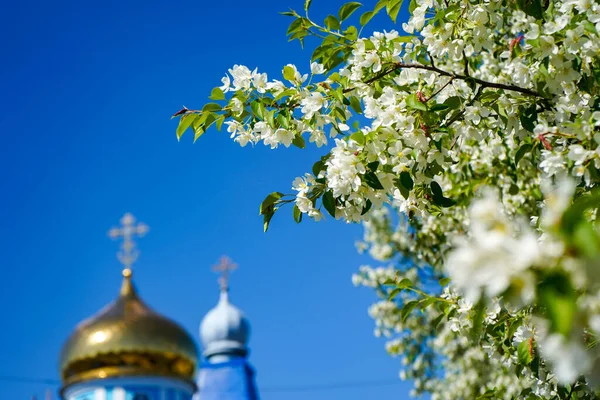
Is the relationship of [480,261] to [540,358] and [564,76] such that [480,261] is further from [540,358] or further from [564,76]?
[540,358]

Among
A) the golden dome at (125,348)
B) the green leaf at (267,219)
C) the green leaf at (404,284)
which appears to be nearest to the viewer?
the green leaf at (267,219)

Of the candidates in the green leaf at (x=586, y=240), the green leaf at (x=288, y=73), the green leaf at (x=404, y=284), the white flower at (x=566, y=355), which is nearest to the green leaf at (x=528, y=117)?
the green leaf at (x=404, y=284)

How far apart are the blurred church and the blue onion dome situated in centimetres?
8

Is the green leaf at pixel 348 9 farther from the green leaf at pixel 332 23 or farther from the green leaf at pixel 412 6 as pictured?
the green leaf at pixel 412 6

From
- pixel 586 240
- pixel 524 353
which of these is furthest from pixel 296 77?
pixel 586 240

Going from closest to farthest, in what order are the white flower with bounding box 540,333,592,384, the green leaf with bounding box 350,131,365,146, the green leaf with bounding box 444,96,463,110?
the white flower with bounding box 540,333,592,384 < the green leaf with bounding box 350,131,365,146 < the green leaf with bounding box 444,96,463,110

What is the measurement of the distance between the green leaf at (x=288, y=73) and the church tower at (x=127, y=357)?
18.4 meters

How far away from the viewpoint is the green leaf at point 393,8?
11.1 ft

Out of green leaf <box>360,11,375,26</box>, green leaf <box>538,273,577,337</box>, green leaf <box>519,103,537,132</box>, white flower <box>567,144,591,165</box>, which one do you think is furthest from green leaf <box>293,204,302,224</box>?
green leaf <box>538,273,577,337</box>

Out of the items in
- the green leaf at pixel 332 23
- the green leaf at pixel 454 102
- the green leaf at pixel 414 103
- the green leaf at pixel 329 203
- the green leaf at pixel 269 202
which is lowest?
the green leaf at pixel 329 203

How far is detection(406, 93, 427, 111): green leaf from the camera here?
305 cm

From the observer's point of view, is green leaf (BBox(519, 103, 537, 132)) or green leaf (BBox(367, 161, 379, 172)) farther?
green leaf (BBox(519, 103, 537, 132))

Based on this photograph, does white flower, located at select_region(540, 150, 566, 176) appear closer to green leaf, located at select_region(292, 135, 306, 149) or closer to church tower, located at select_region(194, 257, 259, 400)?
green leaf, located at select_region(292, 135, 306, 149)

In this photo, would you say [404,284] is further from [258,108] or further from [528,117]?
[258,108]
